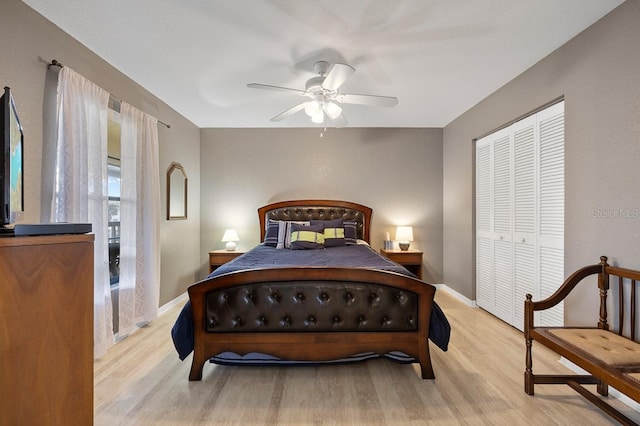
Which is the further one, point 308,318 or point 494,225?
point 494,225

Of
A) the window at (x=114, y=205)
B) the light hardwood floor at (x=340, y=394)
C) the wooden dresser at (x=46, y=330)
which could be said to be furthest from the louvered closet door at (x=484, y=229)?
the window at (x=114, y=205)

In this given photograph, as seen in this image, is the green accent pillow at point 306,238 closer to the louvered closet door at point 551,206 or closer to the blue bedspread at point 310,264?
the blue bedspread at point 310,264

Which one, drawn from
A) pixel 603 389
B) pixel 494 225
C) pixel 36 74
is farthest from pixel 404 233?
pixel 36 74

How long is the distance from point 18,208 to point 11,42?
4.11 ft

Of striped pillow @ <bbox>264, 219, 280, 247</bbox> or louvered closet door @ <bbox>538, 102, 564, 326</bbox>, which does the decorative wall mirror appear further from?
louvered closet door @ <bbox>538, 102, 564, 326</bbox>

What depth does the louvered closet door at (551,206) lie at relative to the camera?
2.48 metres

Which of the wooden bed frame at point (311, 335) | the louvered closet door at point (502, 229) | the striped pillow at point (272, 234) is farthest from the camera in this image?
the striped pillow at point (272, 234)

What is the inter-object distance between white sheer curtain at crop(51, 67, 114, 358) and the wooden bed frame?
36.5 inches

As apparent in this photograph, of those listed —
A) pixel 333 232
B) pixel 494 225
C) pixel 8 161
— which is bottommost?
pixel 333 232

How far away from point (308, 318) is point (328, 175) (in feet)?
9.46

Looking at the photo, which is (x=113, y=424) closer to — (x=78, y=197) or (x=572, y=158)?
(x=78, y=197)

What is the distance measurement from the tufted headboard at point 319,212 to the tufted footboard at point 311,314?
2.45 metres

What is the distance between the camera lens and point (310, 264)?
2713mm

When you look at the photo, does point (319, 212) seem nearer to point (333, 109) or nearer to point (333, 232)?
point (333, 232)
